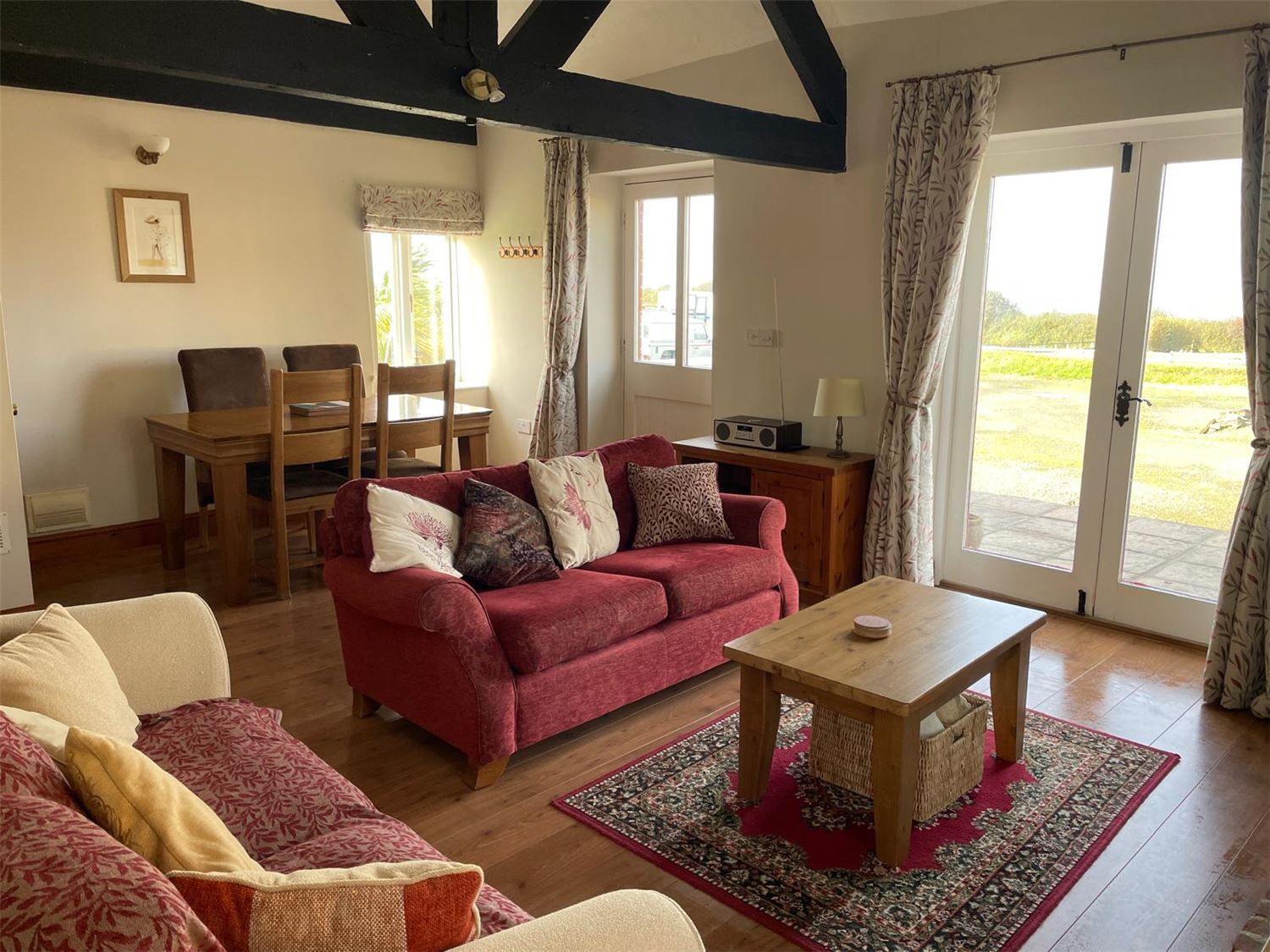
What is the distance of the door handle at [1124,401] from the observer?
3846mm

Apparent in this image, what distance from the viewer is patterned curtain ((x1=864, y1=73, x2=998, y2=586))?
13.0 feet

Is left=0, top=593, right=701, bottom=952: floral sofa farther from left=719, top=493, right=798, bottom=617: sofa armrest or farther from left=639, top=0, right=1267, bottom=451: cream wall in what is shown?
left=639, top=0, right=1267, bottom=451: cream wall

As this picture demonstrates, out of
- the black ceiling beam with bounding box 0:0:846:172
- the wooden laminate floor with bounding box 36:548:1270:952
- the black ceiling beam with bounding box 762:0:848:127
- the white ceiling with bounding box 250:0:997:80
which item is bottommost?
the wooden laminate floor with bounding box 36:548:1270:952

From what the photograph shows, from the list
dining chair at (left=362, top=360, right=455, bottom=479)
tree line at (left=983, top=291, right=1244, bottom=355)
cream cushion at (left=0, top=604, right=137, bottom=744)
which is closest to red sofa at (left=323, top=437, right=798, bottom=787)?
cream cushion at (left=0, top=604, right=137, bottom=744)

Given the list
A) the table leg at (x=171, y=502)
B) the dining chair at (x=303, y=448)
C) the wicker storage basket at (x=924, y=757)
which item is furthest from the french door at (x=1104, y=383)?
the table leg at (x=171, y=502)

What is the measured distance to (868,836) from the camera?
8.18ft

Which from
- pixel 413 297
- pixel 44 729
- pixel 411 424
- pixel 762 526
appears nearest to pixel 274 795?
pixel 44 729

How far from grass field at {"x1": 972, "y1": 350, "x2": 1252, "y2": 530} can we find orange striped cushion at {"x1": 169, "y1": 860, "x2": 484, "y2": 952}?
3524 millimetres

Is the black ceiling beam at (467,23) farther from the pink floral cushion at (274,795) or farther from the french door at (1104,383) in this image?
the french door at (1104,383)

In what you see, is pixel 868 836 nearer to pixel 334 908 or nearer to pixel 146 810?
pixel 334 908

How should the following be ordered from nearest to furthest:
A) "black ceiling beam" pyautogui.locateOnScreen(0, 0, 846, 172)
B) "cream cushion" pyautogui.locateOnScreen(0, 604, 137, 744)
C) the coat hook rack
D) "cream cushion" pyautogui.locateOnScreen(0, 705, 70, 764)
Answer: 1. "cream cushion" pyautogui.locateOnScreen(0, 705, 70, 764)
2. "cream cushion" pyautogui.locateOnScreen(0, 604, 137, 744)
3. "black ceiling beam" pyautogui.locateOnScreen(0, 0, 846, 172)
4. the coat hook rack

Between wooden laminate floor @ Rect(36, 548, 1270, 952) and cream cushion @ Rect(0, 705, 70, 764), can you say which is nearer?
cream cushion @ Rect(0, 705, 70, 764)

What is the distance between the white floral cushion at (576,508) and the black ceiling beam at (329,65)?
3.95 feet

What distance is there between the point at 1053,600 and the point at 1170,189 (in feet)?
5.85
